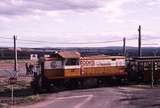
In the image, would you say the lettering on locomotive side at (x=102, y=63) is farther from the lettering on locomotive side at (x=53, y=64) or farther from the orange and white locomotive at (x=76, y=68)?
the lettering on locomotive side at (x=53, y=64)

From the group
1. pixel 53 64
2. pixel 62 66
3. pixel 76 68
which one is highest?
pixel 53 64

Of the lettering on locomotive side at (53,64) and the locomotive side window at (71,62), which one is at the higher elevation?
the locomotive side window at (71,62)

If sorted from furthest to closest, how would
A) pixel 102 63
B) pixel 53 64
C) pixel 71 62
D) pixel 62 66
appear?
1. pixel 102 63
2. pixel 71 62
3. pixel 62 66
4. pixel 53 64

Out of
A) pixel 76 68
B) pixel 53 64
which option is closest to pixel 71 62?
pixel 76 68

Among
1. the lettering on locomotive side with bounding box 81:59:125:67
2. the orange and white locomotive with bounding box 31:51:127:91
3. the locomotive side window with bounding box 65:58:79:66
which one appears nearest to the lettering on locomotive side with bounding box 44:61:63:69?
the orange and white locomotive with bounding box 31:51:127:91

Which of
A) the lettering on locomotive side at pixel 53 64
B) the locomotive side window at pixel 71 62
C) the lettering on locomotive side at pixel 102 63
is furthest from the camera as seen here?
the lettering on locomotive side at pixel 102 63

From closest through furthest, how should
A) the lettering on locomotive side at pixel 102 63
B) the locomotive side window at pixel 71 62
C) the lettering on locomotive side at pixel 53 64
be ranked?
1. the lettering on locomotive side at pixel 53 64
2. the locomotive side window at pixel 71 62
3. the lettering on locomotive side at pixel 102 63

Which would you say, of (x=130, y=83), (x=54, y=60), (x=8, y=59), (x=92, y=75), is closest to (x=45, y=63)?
(x=54, y=60)

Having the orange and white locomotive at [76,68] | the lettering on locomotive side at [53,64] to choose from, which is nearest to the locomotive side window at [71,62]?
the orange and white locomotive at [76,68]

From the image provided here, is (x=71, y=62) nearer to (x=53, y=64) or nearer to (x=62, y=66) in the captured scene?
(x=62, y=66)

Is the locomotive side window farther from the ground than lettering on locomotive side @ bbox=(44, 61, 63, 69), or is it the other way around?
the locomotive side window

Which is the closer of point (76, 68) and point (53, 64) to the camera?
point (53, 64)

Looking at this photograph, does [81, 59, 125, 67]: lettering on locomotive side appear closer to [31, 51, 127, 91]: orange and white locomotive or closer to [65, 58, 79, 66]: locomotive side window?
[31, 51, 127, 91]: orange and white locomotive

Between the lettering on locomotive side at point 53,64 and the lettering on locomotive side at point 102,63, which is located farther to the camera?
the lettering on locomotive side at point 102,63
